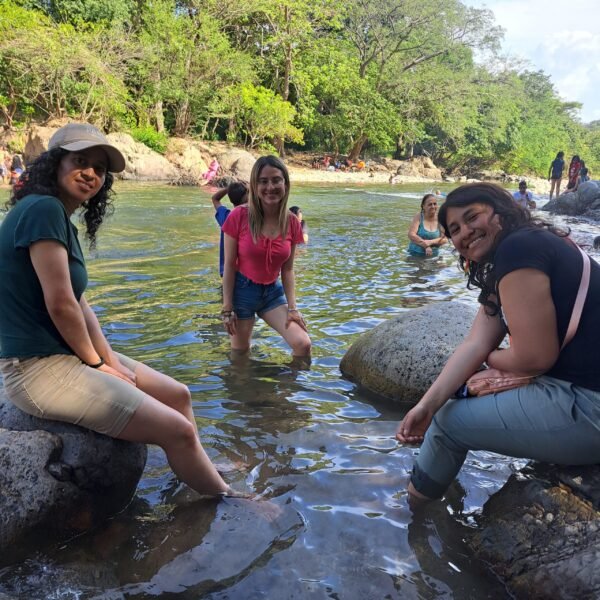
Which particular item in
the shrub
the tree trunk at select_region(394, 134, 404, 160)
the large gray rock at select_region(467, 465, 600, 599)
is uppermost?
the tree trunk at select_region(394, 134, 404, 160)

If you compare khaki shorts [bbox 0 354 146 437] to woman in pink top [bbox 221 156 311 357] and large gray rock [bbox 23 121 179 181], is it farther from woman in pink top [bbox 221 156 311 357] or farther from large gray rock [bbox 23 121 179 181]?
large gray rock [bbox 23 121 179 181]

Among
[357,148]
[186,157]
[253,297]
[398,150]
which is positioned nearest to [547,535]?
[253,297]

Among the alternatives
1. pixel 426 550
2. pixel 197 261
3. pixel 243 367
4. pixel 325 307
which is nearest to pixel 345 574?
pixel 426 550

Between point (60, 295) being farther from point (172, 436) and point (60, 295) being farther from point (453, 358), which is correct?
point (453, 358)

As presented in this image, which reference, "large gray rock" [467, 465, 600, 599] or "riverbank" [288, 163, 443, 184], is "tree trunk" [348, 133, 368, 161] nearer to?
"riverbank" [288, 163, 443, 184]

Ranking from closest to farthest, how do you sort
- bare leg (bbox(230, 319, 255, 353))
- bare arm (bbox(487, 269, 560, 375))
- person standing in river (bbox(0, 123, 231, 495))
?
1. bare arm (bbox(487, 269, 560, 375))
2. person standing in river (bbox(0, 123, 231, 495))
3. bare leg (bbox(230, 319, 255, 353))

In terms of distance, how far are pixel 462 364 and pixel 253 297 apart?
2831 mm

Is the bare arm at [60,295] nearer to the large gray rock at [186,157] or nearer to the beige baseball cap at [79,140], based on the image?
the beige baseball cap at [79,140]

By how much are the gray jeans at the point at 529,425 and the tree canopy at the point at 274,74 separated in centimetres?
2997

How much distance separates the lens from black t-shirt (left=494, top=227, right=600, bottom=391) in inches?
102

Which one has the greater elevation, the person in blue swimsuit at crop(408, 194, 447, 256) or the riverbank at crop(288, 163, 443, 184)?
the riverbank at crop(288, 163, 443, 184)

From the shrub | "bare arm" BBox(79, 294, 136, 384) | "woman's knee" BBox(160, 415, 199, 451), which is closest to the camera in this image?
"woman's knee" BBox(160, 415, 199, 451)

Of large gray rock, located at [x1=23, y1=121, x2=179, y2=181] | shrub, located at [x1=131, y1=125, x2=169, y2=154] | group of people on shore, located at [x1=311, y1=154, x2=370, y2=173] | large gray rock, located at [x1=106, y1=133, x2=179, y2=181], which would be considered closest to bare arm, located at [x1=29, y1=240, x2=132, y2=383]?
large gray rock, located at [x1=23, y1=121, x2=179, y2=181]

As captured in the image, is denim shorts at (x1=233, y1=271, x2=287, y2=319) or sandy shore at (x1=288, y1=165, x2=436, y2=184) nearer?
denim shorts at (x1=233, y1=271, x2=287, y2=319)
